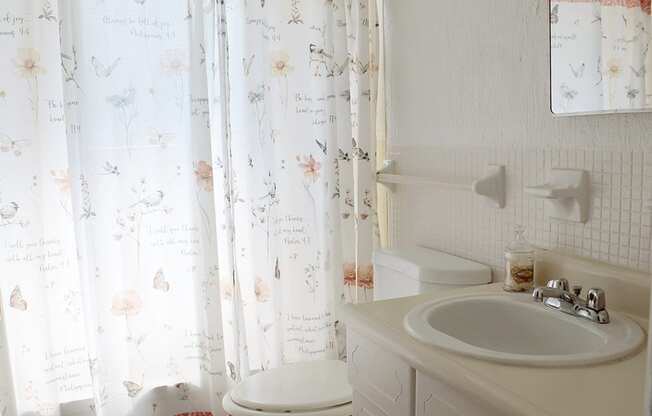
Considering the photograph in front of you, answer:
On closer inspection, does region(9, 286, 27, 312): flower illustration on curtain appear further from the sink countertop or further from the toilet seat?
the sink countertop

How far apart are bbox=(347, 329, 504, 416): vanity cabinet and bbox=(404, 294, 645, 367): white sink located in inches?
3.0

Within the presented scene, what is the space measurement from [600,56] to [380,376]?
834mm

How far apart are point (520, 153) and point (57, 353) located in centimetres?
158

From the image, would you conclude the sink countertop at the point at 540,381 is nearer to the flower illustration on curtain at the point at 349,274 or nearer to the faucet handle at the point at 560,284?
the faucet handle at the point at 560,284

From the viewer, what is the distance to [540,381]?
38.4 inches

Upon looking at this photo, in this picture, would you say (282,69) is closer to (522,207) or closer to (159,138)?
(159,138)

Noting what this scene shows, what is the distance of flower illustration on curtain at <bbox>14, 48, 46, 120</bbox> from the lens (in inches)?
75.6

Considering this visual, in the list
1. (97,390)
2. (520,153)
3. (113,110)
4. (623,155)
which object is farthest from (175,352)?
(623,155)

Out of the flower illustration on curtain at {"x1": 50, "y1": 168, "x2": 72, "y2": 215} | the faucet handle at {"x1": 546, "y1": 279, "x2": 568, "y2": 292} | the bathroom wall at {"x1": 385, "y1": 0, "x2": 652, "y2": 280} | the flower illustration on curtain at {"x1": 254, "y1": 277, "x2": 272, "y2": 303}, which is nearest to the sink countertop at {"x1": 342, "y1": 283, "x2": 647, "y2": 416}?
the faucet handle at {"x1": 546, "y1": 279, "x2": 568, "y2": 292}

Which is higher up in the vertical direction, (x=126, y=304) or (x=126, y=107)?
(x=126, y=107)

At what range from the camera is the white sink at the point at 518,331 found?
107cm

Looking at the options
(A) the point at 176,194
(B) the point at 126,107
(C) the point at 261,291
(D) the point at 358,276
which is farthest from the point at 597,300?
(B) the point at 126,107

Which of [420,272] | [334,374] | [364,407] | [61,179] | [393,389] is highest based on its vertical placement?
[61,179]

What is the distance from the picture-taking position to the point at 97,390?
205 centimetres
